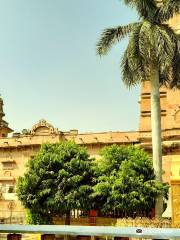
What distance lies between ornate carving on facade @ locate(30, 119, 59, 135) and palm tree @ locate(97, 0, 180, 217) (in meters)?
15.8

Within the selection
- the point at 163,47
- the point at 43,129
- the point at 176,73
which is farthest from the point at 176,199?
the point at 43,129

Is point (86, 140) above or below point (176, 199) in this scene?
above

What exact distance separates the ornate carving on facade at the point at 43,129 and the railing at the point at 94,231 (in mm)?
33869

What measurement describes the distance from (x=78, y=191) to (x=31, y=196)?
2.70m

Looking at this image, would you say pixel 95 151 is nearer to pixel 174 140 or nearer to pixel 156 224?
pixel 174 140

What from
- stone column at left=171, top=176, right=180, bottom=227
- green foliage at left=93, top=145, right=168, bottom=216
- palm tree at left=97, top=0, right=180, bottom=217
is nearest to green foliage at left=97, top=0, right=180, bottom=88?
palm tree at left=97, top=0, right=180, bottom=217

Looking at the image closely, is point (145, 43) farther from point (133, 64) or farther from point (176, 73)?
point (176, 73)

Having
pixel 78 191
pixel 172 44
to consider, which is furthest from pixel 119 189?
pixel 172 44

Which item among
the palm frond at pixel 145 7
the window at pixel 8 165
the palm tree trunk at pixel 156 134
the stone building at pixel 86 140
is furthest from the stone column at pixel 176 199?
the window at pixel 8 165

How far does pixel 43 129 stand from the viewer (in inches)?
1483

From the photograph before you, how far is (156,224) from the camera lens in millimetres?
16984

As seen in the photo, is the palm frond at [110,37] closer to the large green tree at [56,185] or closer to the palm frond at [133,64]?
the palm frond at [133,64]

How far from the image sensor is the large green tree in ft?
75.6

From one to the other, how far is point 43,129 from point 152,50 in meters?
18.3
